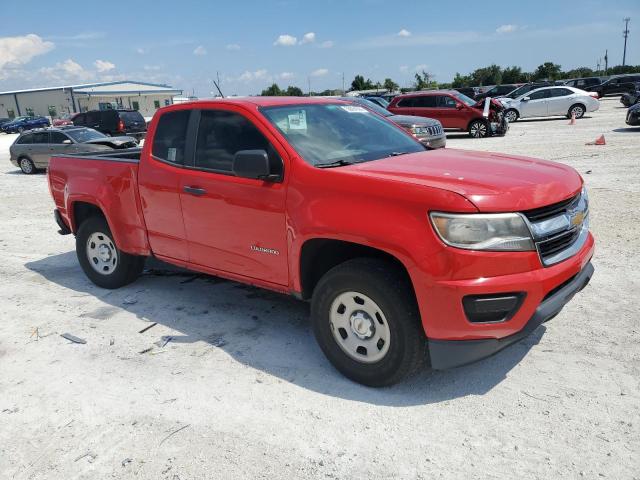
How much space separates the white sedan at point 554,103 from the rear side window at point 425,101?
221 inches

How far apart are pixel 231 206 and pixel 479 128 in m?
17.4

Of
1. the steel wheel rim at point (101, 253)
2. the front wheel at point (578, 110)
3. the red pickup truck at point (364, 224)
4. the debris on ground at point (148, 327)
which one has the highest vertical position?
the red pickup truck at point (364, 224)

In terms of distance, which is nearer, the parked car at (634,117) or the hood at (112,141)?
the hood at (112,141)

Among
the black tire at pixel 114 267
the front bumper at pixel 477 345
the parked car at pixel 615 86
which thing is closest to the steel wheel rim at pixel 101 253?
the black tire at pixel 114 267

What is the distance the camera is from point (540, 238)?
9.75ft

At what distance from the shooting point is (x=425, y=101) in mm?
20500

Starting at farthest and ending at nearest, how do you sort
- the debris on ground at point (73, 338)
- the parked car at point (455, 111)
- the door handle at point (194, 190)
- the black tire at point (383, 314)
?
the parked car at point (455, 111) < the debris on ground at point (73, 338) < the door handle at point (194, 190) < the black tire at point (383, 314)

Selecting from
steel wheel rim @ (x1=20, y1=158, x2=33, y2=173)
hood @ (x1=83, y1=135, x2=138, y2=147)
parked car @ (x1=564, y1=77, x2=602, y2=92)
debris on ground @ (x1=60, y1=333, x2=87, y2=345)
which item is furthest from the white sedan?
debris on ground @ (x1=60, y1=333, x2=87, y2=345)

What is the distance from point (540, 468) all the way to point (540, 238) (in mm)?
1229

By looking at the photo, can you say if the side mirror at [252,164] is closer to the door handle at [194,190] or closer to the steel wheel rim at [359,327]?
the door handle at [194,190]

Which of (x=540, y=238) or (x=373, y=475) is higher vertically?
(x=540, y=238)

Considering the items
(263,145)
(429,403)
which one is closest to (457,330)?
(429,403)

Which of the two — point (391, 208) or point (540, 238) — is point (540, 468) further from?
point (391, 208)

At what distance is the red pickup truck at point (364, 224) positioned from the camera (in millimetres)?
2885
